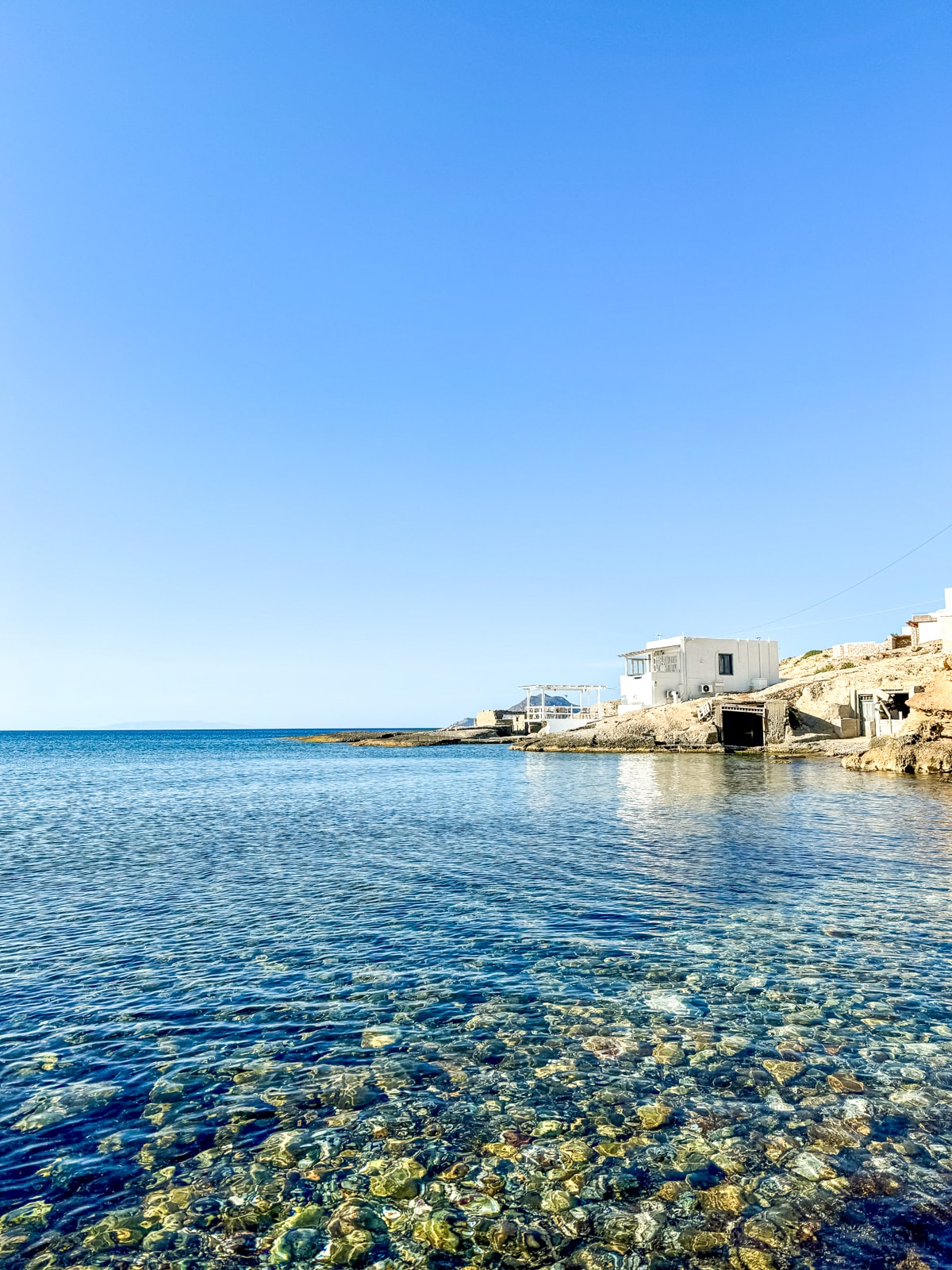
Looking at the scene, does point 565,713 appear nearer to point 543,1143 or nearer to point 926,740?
point 926,740

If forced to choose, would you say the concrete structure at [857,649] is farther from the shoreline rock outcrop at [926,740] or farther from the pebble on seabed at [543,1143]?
the pebble on seabed at [543,1143]

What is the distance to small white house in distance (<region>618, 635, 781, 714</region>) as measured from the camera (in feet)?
255

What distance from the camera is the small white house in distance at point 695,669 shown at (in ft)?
255

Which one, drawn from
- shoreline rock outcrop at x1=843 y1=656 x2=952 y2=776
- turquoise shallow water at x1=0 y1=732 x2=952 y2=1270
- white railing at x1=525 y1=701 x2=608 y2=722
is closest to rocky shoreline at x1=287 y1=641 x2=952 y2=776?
shoreline rock outcrop at x1=843 y1=656 x2=952 y2=776

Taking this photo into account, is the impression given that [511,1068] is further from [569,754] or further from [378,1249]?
[569,754]

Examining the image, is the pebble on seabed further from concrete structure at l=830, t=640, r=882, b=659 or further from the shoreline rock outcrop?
concrete structure at l=830, t=640, r=882, b=659

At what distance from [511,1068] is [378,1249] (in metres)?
2.84

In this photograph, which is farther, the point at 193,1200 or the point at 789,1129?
the point at 789,1129

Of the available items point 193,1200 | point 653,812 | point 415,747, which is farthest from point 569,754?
point 193,1200

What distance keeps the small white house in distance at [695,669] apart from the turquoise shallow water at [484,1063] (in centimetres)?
5900

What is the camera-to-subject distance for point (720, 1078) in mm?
7391

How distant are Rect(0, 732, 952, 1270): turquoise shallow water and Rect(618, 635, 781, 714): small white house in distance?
59.0 m

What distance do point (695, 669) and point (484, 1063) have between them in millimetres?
73904

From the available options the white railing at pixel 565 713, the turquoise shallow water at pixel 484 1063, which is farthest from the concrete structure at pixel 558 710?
the turquoise shallow water at pixel 484 1063
